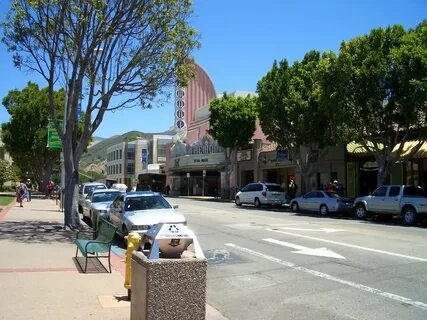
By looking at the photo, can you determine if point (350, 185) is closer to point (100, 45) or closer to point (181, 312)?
point (100, 45)

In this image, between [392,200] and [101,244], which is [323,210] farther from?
[101,244]

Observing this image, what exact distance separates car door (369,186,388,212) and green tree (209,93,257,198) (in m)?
22.2

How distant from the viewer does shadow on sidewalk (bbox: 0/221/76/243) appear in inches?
596

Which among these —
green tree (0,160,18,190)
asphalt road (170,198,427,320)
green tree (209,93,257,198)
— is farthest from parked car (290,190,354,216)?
green tree (0,160,18,190)

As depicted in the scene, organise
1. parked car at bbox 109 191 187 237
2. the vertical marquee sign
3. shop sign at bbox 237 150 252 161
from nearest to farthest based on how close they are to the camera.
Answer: parked car at bbox 109 191 187 237 < shop sign at bbox 237 150 252 161 < the vertical marquee sign

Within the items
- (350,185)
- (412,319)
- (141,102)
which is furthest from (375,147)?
(412,319)

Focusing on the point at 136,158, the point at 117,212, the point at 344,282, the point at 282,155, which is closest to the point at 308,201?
the point at 282,155

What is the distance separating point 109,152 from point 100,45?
4193 inches

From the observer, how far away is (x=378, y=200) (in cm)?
2400

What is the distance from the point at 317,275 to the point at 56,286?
4866mm

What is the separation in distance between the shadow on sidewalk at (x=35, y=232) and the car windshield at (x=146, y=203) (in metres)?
1.98

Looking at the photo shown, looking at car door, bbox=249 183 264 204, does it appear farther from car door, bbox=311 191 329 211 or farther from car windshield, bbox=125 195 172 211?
car windshield, bbox=125 195 172 211

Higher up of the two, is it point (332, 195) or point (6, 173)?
point (6, 173)

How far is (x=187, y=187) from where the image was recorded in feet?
222
